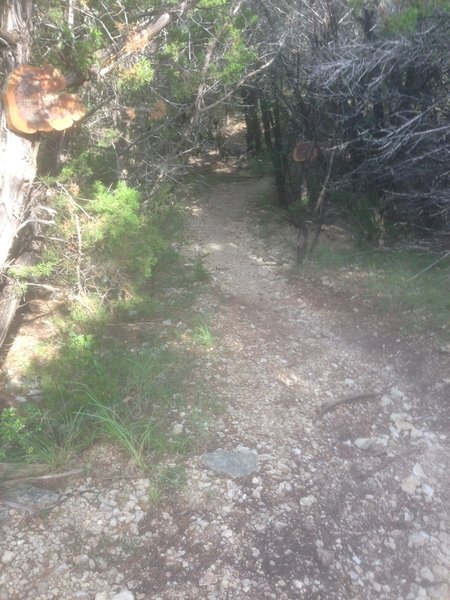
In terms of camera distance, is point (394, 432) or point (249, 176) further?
point (249, 176)

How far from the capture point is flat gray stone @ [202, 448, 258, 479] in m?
3.93

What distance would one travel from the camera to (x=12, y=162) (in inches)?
183

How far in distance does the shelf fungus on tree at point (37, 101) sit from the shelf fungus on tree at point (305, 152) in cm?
367

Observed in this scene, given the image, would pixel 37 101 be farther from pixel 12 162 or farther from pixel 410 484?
pixel 410 484

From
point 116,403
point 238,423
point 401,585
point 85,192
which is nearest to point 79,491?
point 116,403

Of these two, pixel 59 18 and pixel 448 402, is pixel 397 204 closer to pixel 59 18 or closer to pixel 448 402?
pixel 448 402

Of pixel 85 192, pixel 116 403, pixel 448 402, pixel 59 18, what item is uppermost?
pixel 59 18

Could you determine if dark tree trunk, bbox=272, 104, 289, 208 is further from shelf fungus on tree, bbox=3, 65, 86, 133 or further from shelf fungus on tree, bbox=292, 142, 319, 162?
shelf fungus on tree, bbox=3, 65, 86, 133

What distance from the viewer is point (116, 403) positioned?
4.34 m

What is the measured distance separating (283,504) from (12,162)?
3.54 meters

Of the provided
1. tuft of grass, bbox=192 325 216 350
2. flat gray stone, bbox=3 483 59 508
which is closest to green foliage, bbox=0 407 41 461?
flat gray stone, bbox=3 483 59 508

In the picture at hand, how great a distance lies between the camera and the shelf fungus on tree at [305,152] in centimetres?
749

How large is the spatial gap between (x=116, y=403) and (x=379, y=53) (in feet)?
15.0

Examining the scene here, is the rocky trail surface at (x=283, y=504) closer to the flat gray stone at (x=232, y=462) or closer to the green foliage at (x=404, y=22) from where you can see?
the flat gray stone at (x=232, y=462)
